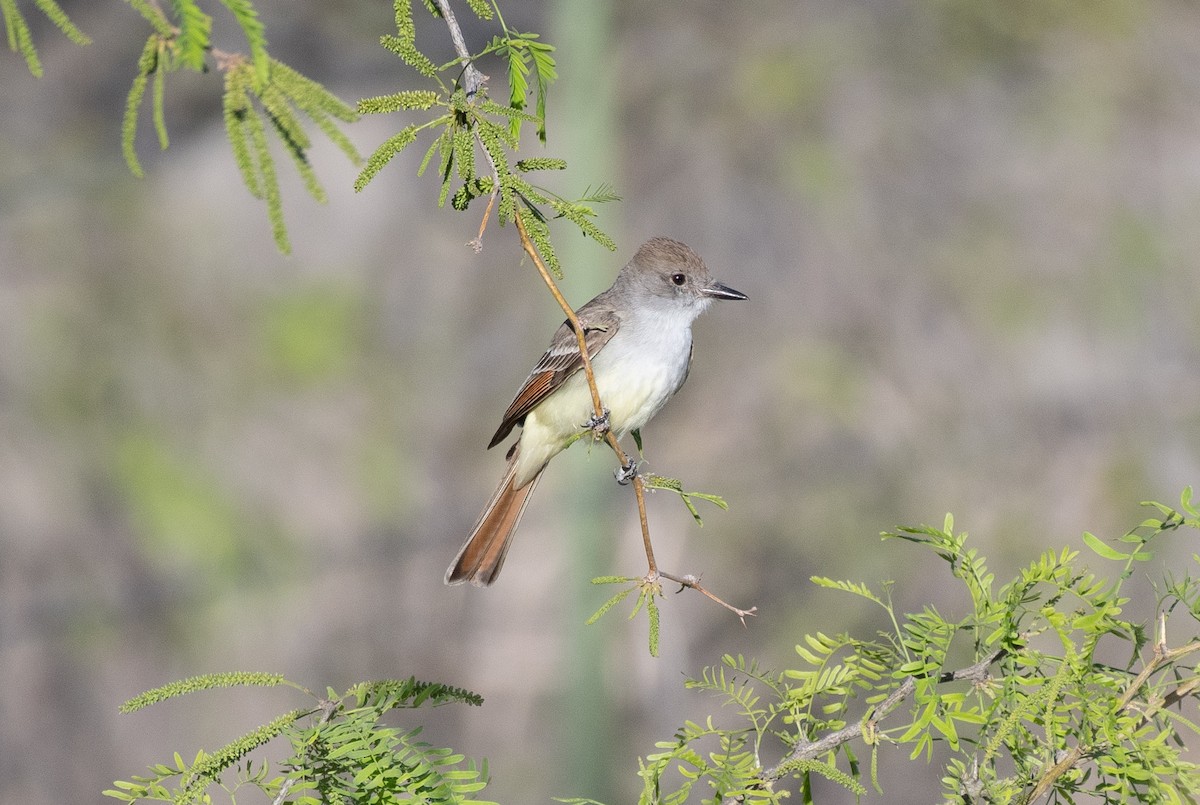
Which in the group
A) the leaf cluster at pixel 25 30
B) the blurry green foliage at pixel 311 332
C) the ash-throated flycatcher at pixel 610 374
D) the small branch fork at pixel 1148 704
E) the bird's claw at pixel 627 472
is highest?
the blurry green foliage at pixel 311 332

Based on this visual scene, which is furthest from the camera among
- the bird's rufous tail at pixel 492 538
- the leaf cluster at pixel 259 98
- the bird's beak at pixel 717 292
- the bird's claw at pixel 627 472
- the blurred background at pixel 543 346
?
the blurred background at pixel 543 346

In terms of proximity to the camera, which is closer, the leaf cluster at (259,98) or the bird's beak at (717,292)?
the leaf cluster at (259,98)

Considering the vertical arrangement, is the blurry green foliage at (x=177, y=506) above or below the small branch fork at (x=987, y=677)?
above

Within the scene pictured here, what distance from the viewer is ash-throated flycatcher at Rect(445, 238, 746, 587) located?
10.4 feet

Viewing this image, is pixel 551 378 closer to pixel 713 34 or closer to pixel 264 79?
pixel 264 79

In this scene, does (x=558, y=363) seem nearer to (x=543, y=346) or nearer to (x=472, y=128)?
(x=472, y=128)

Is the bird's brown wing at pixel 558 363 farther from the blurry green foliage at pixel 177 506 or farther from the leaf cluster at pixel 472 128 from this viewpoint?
the blurry green foliage at pixel 177 506

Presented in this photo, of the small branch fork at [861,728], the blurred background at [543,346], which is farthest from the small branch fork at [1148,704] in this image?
the blurred background at [543,346]

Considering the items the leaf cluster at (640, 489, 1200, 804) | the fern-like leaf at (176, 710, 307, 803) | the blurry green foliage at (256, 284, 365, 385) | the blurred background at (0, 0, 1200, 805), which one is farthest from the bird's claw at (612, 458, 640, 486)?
the blurry green foliage at (256, 284, 365, 385)

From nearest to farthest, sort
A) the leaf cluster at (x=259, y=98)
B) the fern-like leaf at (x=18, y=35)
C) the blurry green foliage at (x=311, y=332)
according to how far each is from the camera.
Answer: the leaf cluster at (x=259, y=98) < the fern-like leaf at (x=18, y=35) < the blurry green foliage at (x=311, y=332)

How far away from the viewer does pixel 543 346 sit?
5.56m

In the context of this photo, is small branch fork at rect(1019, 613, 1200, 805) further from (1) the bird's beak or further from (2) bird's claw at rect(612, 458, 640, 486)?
(1) the bird's beak

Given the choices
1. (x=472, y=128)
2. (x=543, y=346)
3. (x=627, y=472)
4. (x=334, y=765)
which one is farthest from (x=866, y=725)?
(x=543, y=346)

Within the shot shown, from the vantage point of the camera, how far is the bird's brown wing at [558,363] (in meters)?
3.21
